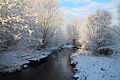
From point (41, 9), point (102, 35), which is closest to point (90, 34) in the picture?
point (102, 35)

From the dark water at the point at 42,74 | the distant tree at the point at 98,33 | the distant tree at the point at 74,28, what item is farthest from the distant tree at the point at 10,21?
the distant tree at the point at 74,28

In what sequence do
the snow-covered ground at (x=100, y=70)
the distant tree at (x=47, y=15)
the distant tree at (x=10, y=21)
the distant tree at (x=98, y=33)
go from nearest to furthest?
1. the distant tree at (x=10, y=21)
2. the snow-covered ground at (x=100, y=70)
3. the distant tree at (x=98, y=33)
4. the distant tree at (x=47, y=15)

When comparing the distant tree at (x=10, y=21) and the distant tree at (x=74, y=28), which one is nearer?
the distant tree at (x=10, y=21)

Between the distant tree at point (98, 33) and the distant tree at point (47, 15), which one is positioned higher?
the distant tree at point (47, 15)

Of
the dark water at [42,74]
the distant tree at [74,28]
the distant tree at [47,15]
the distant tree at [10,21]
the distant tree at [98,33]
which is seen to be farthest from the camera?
the distant tree at [74,28]

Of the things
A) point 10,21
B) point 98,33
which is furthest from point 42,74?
point 98,33

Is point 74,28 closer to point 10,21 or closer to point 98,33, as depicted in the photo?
point 98,33

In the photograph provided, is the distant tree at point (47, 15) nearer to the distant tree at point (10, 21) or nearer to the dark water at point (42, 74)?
the dark water at point (42, 74)

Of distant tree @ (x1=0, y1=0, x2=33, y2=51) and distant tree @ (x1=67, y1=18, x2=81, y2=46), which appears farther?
distant tree @ (x1=67, y1=18, x2=81, y2=46)

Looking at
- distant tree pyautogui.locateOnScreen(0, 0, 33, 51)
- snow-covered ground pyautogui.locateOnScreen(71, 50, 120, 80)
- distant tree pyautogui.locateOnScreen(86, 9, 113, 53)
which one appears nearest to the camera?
distant tree pyautogui.locateOnScreen(0, 0, 33, 51)

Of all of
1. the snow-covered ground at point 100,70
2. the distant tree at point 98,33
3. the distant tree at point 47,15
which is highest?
the distant tree at point 47,15

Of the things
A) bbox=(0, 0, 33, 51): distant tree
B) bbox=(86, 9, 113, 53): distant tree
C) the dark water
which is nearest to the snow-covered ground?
the dark water

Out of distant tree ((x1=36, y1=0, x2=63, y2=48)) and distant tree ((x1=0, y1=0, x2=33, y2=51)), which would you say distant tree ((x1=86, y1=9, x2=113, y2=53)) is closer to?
distant tree ((x1=36, y1=0, x2=63, y2=48))

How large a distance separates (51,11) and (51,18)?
1.38 m
